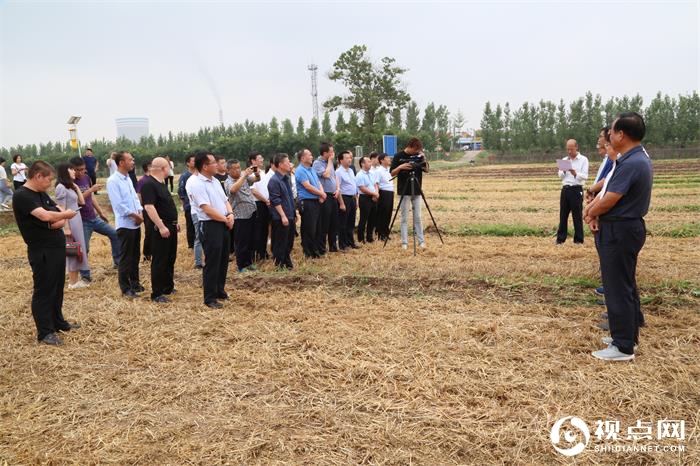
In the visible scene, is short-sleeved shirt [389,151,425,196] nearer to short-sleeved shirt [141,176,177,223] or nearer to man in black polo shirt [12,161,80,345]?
short-sleeved shirt [141,176,177,223]

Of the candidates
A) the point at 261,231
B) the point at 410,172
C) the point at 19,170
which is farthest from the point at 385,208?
the point at 19,170

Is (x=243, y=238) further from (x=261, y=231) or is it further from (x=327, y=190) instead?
(x=327, y=190)

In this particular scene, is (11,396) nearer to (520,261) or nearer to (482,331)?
(482,331)

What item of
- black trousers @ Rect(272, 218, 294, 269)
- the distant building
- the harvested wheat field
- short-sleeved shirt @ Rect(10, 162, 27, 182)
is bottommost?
the harvested wheat field

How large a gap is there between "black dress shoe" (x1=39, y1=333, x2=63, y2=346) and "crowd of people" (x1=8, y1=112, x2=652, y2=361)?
0.04 ft

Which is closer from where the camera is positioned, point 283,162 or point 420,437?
point 420,437

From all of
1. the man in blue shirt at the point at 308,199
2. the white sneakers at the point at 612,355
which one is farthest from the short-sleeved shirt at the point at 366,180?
the white sneakers at the point at 612,355

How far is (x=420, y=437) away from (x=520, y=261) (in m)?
5.01

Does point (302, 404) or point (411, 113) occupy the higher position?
point (411, 113)

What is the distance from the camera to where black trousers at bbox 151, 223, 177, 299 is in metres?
6.18

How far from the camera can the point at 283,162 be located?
760 cm

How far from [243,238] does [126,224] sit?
1787 mm

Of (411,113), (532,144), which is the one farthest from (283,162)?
(411,113)

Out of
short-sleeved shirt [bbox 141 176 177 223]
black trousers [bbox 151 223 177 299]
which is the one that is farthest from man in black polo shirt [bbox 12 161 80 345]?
black trousers [bbox 151 223 177 299]
